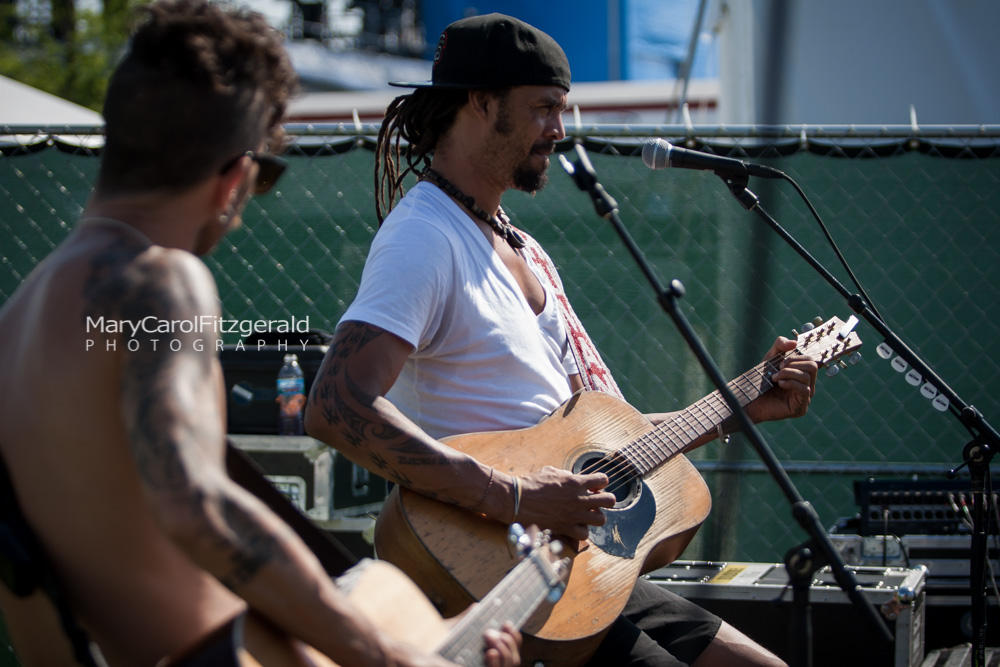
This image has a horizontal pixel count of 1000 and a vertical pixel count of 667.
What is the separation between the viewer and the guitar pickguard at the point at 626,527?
7.39 feet

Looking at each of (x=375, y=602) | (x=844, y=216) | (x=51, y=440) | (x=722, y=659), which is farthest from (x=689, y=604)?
(x=844, y=216)

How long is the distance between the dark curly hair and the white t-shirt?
0.78 m

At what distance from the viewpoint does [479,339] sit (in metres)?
2.26

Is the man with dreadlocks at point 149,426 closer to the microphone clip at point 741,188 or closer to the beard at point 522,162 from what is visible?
the beard at point 522,162

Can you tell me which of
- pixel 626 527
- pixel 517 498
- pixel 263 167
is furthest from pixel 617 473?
pixel 263 167

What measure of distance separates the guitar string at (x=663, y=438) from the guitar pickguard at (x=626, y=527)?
65 millimetres

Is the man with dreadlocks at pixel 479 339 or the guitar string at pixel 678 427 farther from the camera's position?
the guitar string at pixel 678 427

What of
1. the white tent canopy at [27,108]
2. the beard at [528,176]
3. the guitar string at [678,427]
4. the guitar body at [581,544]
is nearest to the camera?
the guitar body at [581,544]

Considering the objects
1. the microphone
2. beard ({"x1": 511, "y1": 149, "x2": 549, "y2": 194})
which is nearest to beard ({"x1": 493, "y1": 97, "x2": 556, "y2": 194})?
beard ({"x1": 511, "y1": 149, "x2": 549, "y2": 194})

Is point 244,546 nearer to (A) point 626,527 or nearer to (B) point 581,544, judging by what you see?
(B) point 581,544

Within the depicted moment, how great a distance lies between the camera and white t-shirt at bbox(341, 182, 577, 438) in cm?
217

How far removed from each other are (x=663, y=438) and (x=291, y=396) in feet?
5.91

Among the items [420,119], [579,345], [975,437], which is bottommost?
A: [975,437]

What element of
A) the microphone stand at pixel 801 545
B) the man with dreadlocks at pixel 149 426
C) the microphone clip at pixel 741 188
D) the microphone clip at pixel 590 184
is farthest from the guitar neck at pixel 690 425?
the man with dreadlocks at pixel 149 426
